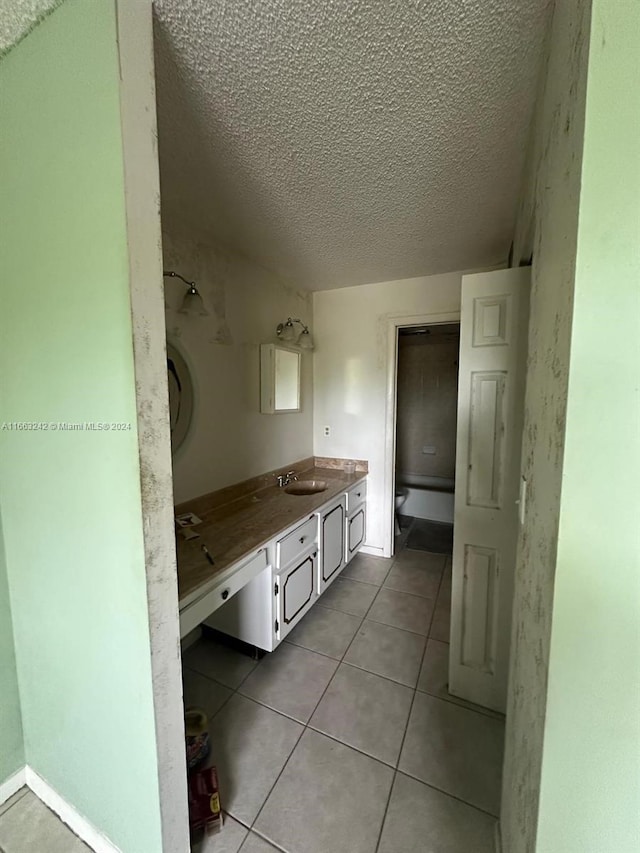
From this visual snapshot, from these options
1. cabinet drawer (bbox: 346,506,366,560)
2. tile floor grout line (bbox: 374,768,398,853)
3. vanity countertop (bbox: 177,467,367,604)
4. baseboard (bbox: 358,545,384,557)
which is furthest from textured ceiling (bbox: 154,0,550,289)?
baseboard (bbox: 358,545,384,557)

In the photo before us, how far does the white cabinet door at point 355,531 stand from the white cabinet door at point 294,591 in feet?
1.74

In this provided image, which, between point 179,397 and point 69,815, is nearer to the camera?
point 69,815

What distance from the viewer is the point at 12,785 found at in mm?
1173

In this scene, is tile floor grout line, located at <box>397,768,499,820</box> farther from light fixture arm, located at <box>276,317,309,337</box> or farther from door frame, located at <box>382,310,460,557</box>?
light fixture arm, located at <box>276,317,309,337</box>

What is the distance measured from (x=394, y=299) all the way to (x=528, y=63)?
1.80m

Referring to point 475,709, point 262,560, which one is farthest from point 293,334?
point 475,709

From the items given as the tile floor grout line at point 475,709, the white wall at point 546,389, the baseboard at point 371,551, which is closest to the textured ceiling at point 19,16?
the white wall at point 546,389

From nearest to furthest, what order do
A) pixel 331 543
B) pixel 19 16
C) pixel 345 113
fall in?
pixel 19 16 → pixel 345 113 → pixel 331 543

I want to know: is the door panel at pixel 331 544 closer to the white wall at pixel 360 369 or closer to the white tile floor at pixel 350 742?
the white tile floor at pixel 350 742

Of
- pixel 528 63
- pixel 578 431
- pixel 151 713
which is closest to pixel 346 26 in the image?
pixel 528 63

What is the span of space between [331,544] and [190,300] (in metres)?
1.76

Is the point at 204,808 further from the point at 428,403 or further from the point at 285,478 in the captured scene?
the point at 428,403

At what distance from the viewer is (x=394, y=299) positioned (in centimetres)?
269

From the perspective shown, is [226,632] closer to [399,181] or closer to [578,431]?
[578,431]
